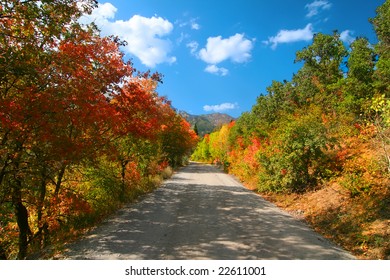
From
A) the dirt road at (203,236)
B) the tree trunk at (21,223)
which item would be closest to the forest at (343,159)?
the dirt road at (203,236)

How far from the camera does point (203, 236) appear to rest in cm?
739

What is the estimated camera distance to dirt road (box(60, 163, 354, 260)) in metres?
6.11

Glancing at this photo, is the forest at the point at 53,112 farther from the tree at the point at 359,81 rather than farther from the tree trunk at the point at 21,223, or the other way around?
the tree at the point at 359,81

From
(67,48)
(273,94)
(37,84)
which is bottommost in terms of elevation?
(37,84)

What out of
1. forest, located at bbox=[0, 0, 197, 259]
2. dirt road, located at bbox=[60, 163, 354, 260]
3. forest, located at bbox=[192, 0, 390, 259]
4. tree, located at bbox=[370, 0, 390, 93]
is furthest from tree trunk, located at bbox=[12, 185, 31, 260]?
tree, located at bbox=[370, 0, 390, 93]

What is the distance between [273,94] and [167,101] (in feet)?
43.2

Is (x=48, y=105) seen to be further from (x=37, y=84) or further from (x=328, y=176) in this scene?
(x=328, y=176)

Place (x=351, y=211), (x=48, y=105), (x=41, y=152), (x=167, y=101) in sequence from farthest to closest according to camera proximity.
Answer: (x=167, y=101)
(x=351, y=211)
(x=41, y=152)
(x=48, y=105)

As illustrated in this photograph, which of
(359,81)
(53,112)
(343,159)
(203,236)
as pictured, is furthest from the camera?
(359,81)

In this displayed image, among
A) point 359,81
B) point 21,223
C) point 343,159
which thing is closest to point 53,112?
point 21,223

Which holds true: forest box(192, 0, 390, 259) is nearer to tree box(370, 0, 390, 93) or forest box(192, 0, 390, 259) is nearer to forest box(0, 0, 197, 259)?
tree box(370, 0, 390, 93)

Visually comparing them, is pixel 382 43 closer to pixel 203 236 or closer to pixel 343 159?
pixel 343 159
